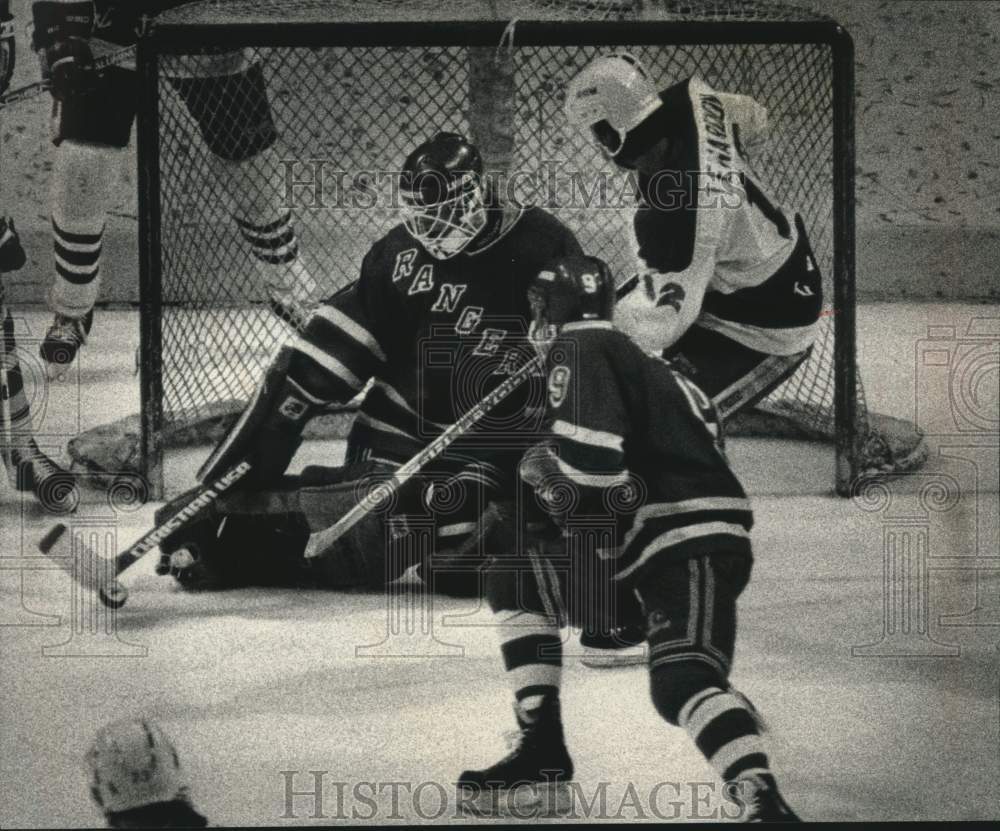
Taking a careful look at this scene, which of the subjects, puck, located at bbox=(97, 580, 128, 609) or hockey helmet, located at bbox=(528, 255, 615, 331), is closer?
hockey helmet, located at bbox=(528, 255, 615, 331)

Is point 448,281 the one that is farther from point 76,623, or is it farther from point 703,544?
point 76,623

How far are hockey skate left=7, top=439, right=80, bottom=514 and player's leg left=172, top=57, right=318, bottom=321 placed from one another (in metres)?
0.46

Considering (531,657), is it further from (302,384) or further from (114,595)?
(114,595)

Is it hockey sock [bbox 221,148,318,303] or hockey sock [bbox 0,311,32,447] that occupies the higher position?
hockey sock [bbox 221,148,318,303]

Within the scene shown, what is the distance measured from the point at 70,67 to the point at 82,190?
207mm

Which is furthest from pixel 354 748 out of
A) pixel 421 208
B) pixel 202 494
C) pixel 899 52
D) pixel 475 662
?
pixel 899 52

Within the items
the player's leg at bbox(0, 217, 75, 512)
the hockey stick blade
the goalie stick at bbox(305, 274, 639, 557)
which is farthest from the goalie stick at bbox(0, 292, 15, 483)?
the goalie stick at bbox(305, 274, 639, 557)

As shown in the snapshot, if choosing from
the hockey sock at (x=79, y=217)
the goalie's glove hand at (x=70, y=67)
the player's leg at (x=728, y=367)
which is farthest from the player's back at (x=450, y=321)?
the goalie's glove hand at (x=70, y=67)

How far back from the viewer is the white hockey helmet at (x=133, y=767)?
2598 millimetres

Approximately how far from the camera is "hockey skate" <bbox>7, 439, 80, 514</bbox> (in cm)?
271

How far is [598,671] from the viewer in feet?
8.66

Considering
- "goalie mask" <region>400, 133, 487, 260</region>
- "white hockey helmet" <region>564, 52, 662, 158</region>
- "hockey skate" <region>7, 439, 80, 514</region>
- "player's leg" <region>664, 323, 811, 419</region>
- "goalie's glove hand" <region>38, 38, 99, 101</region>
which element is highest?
"goalie's glove hand" <region>38, 38, 99, 101</region>

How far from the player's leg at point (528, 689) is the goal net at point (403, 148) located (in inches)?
15.1

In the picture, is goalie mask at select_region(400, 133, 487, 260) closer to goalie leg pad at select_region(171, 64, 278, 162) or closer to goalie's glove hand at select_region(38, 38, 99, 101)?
goalie leg pad at select_region(171, 64, 278, 162)
